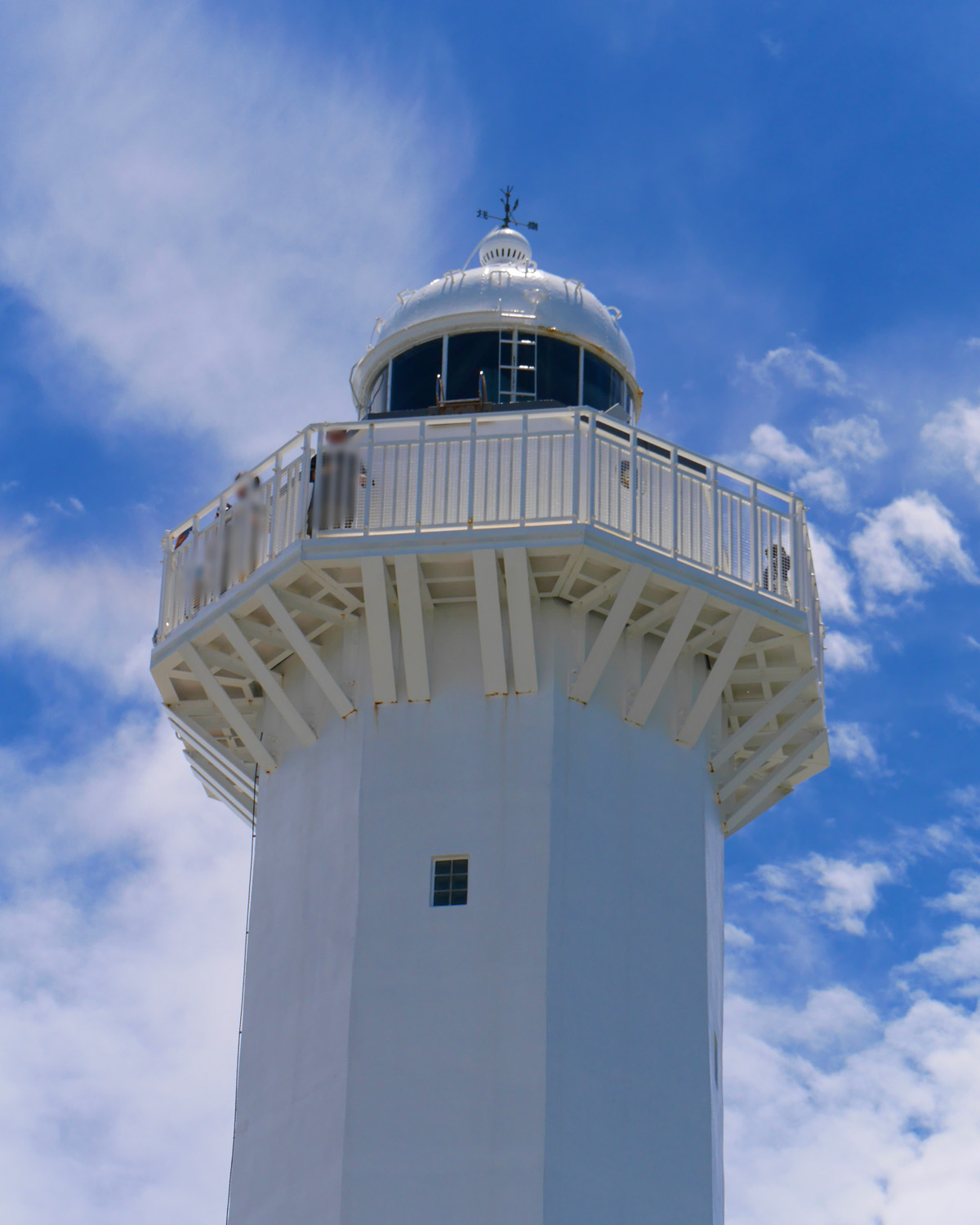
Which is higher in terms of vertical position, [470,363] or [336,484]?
[470,363]

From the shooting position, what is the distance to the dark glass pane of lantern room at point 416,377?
2608 cm

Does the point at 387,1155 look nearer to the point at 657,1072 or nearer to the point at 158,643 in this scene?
the point at 657,1072

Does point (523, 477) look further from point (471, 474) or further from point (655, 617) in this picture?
point (655, 617)

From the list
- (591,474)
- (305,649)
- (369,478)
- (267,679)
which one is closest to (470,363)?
(369,478)

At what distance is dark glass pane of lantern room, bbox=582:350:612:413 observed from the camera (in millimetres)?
26188

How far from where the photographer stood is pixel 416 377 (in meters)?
26.3

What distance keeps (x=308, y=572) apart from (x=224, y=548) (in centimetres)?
170

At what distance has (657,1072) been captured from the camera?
21.7 metres

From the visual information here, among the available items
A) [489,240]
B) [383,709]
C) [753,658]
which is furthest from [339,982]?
[489,240]

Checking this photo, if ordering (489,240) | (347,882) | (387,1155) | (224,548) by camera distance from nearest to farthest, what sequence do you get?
(387,1155) → (347,882) → (224,548) → (489,240)

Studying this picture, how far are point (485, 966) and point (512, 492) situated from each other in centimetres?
541

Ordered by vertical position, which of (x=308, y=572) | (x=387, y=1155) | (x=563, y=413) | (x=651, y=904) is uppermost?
(x=563, y=413)

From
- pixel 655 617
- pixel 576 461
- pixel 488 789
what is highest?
pixel 576 461

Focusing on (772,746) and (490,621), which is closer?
(490,621)
